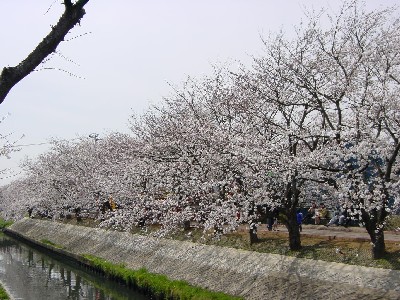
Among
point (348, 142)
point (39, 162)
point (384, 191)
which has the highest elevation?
point (39, 162)

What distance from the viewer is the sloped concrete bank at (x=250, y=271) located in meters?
13.6

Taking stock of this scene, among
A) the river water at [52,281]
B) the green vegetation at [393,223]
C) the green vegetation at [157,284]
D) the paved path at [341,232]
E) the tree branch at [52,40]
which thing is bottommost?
the river water at [52,281]

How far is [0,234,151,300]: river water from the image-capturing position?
878 inches

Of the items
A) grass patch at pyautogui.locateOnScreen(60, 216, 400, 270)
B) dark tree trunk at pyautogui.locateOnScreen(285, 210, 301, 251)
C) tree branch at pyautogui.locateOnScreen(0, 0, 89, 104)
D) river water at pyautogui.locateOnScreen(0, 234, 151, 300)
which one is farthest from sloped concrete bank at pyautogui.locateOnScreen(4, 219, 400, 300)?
tree branch at pyautogui.locateOnScreen(0, 0, 89, 104)

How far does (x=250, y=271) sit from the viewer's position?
1767cm

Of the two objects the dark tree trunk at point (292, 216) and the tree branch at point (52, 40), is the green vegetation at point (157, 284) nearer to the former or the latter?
the dark tree trunk at point (292, 216)

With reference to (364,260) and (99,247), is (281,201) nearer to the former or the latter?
(364,260)

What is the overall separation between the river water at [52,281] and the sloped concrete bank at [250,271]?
5.39 feet

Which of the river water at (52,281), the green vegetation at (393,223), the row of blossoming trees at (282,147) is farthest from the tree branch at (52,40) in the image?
the green vegetation at (393,223)

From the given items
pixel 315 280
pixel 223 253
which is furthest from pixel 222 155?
pixel 315 280

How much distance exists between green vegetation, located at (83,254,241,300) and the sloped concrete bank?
1.93 ft

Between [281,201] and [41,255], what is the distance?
25.8 metres

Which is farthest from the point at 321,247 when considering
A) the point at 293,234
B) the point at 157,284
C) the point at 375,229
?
the point at 157,284

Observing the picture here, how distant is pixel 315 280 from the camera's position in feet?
49.1
